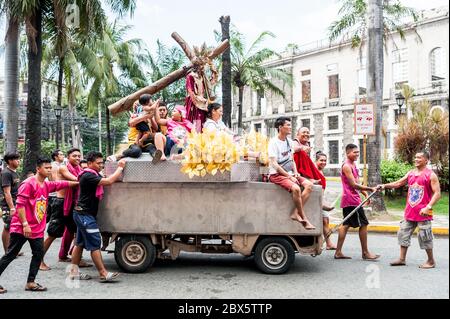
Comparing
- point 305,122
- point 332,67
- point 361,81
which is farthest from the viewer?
point 305,122

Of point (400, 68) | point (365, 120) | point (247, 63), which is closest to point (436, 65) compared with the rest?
point (400, 68)

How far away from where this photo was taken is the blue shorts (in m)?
5.69

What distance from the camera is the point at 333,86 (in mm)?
38125

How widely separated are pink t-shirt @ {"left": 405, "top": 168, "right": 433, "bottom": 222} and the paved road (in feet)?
2.46

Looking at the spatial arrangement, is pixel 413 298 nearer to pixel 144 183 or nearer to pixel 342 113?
pixel 144 183

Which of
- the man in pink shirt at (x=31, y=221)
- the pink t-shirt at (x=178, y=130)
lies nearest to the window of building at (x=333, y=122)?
the pink t-shirt at (x=178, y=130)

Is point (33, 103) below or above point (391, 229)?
above

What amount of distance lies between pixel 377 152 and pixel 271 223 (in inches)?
279

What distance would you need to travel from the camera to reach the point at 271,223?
19.5 feet

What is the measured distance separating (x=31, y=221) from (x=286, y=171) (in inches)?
131

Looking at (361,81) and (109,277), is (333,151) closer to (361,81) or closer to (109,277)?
(361,81)

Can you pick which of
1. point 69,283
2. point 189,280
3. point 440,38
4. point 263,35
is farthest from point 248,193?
point 440,38

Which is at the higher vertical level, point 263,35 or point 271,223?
point 263,35

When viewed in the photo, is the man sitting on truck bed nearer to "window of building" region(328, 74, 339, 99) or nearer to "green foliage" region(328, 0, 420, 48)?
"green foliage" region(328, 0, 420, 48)
